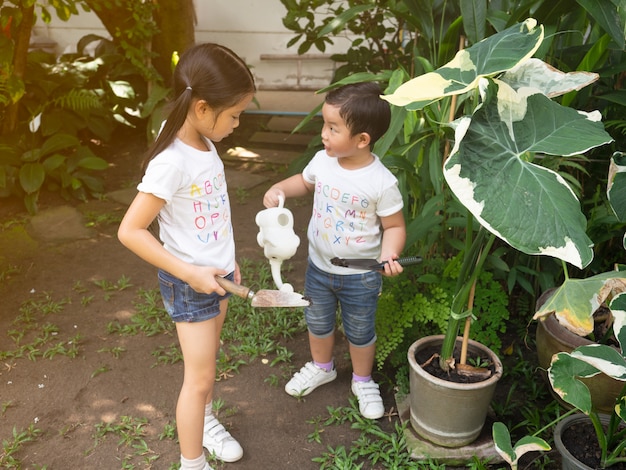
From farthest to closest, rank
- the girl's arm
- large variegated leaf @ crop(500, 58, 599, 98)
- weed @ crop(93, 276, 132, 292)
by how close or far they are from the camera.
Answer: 1. weed @ crop(93, 276, 132, 292)
2. the girl's arm
3. large variegated leaf @ crop(500, 58, 599, 98)

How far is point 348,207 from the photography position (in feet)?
6.49

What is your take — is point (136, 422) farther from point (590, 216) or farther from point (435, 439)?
point (590, 216)

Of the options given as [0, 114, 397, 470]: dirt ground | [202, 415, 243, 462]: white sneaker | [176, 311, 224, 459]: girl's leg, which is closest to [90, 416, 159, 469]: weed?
[0, 114, 397, 470]: dirt ground

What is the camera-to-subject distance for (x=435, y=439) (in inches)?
81.2

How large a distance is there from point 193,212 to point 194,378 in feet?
1.68

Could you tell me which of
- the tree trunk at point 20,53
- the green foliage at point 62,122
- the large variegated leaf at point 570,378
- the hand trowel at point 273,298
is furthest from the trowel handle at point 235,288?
the tree trunk at point 20,53

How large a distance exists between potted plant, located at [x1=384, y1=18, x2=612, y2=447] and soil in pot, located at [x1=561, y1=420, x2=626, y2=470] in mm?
869

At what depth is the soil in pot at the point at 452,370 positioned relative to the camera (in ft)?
6.55

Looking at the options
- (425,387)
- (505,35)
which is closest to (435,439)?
(425,387)

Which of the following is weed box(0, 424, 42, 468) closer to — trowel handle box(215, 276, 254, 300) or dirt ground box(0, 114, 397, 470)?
dirt ground box(0, 114, 397, 470)

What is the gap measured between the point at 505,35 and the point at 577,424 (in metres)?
1.25

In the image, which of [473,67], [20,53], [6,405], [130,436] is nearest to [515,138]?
[473,67]

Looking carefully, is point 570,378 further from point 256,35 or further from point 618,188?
point 256,35

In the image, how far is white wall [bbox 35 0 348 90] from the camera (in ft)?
20.1
